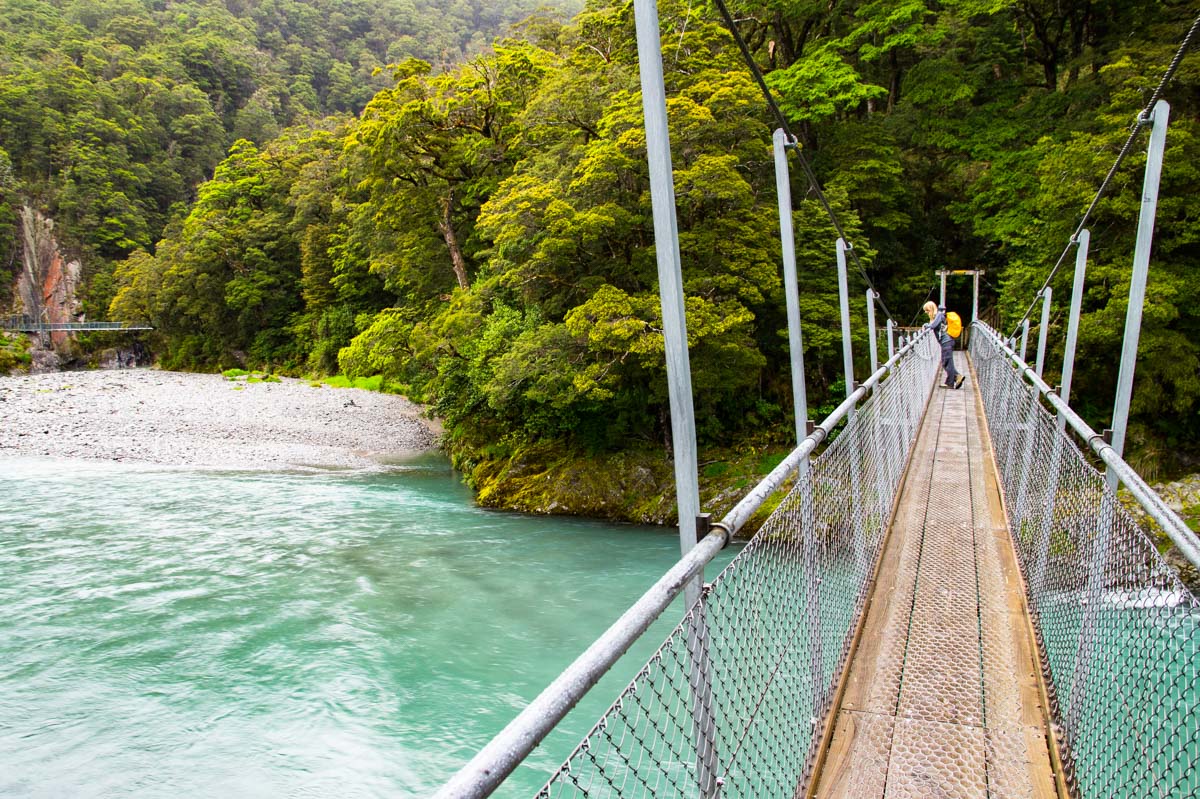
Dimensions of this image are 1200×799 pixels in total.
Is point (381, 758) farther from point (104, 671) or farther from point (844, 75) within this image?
point (844, 75)

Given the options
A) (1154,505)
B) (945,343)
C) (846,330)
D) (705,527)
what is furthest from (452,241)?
(1154,505)

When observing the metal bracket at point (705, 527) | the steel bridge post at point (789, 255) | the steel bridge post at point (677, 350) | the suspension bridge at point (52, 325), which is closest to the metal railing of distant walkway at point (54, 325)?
the suspension bridge at point (52, 325)

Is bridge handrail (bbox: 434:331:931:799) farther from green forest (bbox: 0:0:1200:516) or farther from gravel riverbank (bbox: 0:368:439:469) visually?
gravel riverbank (bbox: 0:368:439:469)

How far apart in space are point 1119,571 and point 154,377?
35.0 m

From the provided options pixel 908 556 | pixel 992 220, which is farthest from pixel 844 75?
pixel 908 556

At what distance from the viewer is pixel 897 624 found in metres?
2.96

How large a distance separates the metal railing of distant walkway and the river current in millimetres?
30551

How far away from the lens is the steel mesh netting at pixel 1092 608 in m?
1.83

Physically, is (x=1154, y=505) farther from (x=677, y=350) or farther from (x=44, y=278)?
(x=44, y=278)

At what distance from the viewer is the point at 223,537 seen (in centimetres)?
997

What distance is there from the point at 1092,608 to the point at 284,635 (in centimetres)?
684

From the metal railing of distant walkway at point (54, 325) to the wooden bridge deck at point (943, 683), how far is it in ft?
141

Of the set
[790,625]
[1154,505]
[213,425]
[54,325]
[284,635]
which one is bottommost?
[284,635]

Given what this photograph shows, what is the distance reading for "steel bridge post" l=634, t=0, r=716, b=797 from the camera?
150 cm
